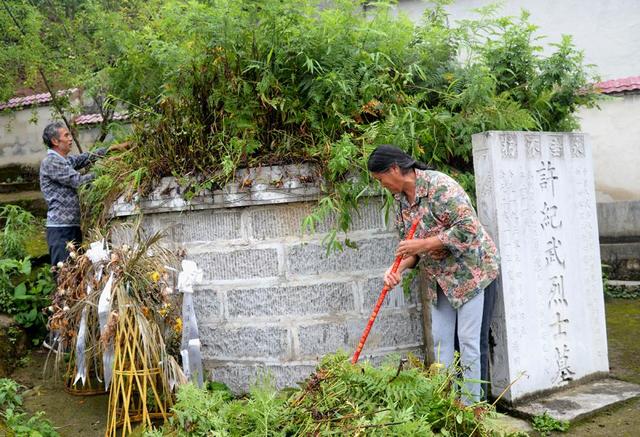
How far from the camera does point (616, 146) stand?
9.25 meters

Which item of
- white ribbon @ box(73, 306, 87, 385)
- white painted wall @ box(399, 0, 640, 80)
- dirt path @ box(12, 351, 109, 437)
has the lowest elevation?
dirt path @ box(12, 351, 109, 437)

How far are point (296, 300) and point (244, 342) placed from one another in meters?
0.51

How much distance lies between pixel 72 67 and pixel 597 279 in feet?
20.7

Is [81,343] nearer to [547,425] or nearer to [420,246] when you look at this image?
[420,246]

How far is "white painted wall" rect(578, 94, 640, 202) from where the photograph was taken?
29.7 ft

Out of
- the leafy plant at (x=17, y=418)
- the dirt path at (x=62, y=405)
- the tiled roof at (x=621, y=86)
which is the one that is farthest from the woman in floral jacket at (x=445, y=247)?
the tiled roof at (x=621, y=86)

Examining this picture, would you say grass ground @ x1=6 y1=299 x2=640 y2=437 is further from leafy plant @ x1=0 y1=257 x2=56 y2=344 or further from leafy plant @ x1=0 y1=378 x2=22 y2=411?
leafy plant @ x1=0 y1=257 x2=56 y2=344

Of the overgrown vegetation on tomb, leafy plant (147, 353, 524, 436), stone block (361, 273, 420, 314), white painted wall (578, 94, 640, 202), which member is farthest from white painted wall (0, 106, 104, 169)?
white painted wall (578, 94, 640, 202)

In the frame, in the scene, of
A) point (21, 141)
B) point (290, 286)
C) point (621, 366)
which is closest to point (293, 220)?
point (290, 286)

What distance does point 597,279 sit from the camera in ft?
14.6

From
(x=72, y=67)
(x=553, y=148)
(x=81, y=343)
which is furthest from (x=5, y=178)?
(x=553, y=148)

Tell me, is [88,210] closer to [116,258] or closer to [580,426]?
[116,258]

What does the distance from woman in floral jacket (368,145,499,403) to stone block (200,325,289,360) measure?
46.4 inches

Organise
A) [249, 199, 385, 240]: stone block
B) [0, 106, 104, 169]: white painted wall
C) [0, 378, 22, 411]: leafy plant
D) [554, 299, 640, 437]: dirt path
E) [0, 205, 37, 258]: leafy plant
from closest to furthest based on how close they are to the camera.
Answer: [554, 299, 640, 437]: dirt path → [0, 378, 22, 411]: leafy plant → [249, 199, 385, 240]: stone block → [0, 205, 37, 258]: leafy plant → [0, 106, 104, 169]: white painted wall
